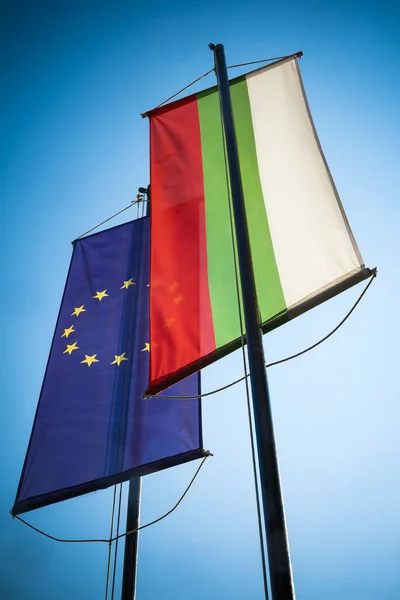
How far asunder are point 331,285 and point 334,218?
2.18 feet

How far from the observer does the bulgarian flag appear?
2959mm

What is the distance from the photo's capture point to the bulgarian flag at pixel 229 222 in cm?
296

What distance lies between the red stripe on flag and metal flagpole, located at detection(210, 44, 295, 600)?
585 mm

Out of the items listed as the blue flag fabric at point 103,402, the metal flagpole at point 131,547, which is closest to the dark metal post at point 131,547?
the metal flagpole at point 131,547

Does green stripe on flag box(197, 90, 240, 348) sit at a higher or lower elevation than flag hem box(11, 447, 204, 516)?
higher

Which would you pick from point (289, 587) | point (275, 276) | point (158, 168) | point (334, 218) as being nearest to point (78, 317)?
point (158, 168)

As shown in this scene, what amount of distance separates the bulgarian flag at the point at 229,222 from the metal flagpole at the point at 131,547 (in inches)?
110

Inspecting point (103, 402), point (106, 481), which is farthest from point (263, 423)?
point (103, 402)

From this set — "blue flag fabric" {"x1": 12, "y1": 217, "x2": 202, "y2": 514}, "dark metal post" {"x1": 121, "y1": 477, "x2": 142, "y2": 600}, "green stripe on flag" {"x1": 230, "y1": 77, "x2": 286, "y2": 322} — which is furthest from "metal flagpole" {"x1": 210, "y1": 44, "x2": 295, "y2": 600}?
"dark metal post" {"x1": 121, "y1": 477, "x2": 142, "y2": 600}

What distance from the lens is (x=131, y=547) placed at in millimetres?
4605

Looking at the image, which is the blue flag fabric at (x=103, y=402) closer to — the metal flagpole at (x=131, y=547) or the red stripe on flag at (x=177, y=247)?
the red stripe on flag at (x=177, y=247)

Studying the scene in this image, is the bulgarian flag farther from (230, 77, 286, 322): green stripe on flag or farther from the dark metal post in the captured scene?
the dark metal post

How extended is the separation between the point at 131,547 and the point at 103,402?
5.56 feet

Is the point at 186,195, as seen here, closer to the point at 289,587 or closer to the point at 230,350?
the point at 230,350
